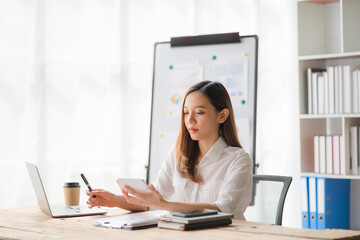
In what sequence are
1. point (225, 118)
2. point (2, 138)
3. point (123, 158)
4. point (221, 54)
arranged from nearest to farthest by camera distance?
1. point (225, 118)
2. point (2, 138)
3. point (221, 54)
4. point (123, 158)

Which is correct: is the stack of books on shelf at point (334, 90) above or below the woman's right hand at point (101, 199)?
above

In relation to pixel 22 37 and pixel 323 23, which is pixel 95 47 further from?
pixel 323 23

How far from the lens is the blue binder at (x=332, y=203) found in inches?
141

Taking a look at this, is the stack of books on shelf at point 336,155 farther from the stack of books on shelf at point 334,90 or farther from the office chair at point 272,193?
the office chair at point 272,193

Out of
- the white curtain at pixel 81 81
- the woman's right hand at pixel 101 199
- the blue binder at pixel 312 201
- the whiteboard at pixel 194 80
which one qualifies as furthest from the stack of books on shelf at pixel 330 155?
the woman's right hand at pixel 101 199

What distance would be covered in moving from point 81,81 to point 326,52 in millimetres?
1701

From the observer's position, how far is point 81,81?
3.51 metres

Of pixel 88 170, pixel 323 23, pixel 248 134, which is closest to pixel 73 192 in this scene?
pixel 88 170

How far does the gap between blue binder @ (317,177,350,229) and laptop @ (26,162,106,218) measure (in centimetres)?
171

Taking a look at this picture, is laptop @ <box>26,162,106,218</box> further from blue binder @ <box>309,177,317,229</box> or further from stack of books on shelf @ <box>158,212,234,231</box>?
blue binder @ <box>309,177,317,229</box>

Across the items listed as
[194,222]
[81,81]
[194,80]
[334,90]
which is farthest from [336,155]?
[194,222]

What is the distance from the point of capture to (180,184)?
253 centimetres

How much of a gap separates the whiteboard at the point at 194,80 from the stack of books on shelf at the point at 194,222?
1.48 meters

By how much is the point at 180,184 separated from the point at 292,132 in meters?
2.15
